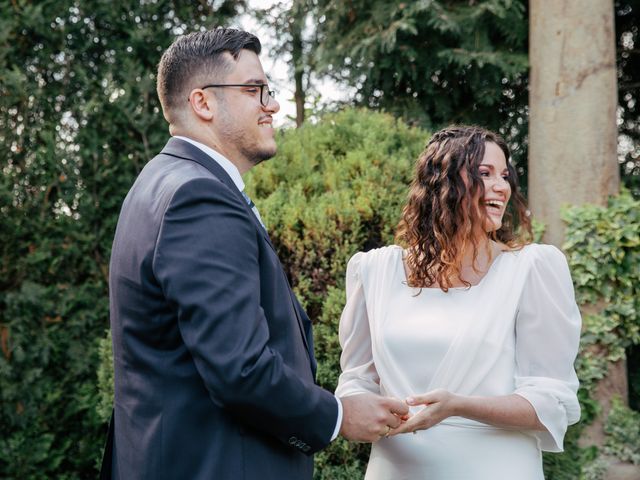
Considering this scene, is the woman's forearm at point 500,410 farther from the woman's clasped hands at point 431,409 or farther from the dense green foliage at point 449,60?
the dense green foliage at point 449,60

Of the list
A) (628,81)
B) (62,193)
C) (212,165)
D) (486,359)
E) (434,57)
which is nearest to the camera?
(212,165)

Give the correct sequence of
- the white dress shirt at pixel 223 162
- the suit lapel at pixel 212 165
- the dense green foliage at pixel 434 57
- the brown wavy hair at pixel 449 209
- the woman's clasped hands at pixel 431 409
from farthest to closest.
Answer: the dense green foliage at pixel 434 57 → the brown wavy hair at pixel 449 209 → the woman's clasped hands at pixel 431 409 → the white dress shirt at pixel 223 162 → the suit lapel at pixel 212 165

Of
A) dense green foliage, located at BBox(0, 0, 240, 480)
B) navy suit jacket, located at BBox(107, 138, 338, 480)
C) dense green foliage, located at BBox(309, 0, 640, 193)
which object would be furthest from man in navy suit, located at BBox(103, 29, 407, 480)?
dense green foliage, located at BBox(309, 0, 640, 193)

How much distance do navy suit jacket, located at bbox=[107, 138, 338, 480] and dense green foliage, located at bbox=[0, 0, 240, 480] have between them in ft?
12.0

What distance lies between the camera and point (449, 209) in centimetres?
278

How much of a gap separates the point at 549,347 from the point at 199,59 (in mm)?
1474

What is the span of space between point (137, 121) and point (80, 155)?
1.70 ft

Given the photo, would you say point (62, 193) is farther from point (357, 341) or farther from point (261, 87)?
point (261, 87)

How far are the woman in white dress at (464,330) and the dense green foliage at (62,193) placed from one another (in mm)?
3428

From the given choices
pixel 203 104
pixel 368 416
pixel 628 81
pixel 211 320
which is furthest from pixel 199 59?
pixel 628 81

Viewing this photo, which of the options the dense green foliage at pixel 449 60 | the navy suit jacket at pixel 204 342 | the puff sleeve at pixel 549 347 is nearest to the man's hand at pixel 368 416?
the navy suit jacket at pixel 204 342

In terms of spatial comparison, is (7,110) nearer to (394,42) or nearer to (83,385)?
(83,385)

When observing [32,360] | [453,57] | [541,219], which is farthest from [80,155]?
[541,219]

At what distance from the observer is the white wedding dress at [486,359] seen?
2.46m
